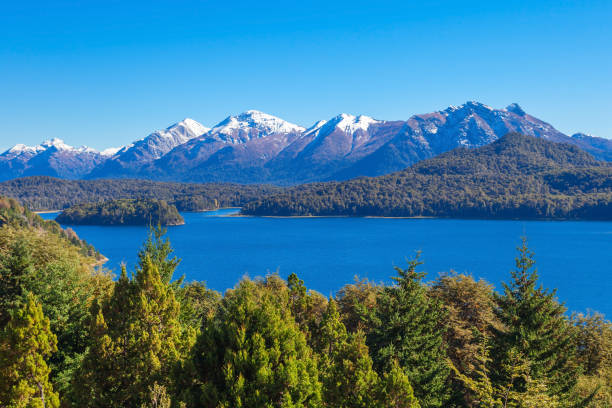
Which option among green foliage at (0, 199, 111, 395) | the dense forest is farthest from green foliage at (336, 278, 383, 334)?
green foliage at (0, 199, 111, 395)

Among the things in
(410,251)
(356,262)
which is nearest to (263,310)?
(356,262)

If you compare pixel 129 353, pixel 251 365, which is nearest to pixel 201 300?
pixel 129 353

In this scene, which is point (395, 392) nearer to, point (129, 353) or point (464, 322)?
point (129, 353)

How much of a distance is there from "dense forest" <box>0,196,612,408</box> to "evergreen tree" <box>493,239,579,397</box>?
72 mm

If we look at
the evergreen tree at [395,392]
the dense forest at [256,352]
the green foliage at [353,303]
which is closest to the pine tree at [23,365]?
the dense forest at [256,352]

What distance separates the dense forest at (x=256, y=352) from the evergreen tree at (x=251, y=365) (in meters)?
0.04

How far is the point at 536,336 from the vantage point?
2350 centimetres

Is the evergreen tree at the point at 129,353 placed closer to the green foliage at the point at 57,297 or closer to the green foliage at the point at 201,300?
the green foliage at the point at 57,297

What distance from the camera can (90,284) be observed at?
106ft

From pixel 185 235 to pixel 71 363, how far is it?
176m

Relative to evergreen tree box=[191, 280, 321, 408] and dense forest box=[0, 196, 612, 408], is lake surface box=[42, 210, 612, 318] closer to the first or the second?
dense forest box=[0, 196, 612, 408]

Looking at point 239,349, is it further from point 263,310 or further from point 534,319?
point 534,319

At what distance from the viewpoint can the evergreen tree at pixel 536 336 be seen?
76.6 ft

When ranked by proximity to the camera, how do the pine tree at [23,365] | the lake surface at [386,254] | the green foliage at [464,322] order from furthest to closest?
the lake surface at [386,254] → the green foliage at [464,322] → the pine tree at [23,365]
